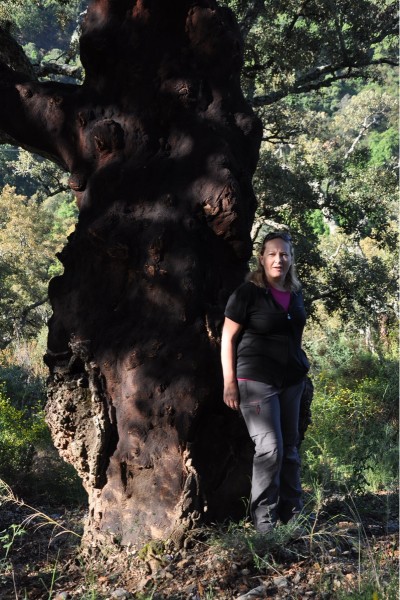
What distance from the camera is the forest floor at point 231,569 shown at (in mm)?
3391

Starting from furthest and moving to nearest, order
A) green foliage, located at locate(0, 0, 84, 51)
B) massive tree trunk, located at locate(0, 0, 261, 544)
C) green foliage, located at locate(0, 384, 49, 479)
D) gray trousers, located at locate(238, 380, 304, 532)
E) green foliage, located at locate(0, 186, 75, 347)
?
green foliage, located at locate(0, 186, 75, 347) < green foliage, located at locate(0, 0, 84, 51) < green foliage, located at locate(0, 384, 49, 479) < massive tree trunk, located at locate(0, 0, 261, 544) < gray trousers, located at locate(238, 380, 304, 532)

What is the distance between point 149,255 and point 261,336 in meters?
0.80

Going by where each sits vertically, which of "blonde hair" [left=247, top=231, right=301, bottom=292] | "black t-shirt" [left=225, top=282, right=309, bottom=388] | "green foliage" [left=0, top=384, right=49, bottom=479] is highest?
"blonde hair" [left=247, top=231, right=301, bottom=292]

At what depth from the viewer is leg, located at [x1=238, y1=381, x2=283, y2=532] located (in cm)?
396

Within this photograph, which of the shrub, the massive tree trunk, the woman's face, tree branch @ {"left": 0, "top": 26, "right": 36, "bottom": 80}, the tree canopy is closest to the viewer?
the woman's face

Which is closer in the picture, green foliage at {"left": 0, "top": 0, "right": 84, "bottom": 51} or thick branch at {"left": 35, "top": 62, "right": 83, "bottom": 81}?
thick branch at {"left": 35, "top": 62, "right": 83, "bottom": 81}

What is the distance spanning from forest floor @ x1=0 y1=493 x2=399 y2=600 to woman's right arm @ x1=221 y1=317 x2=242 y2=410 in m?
0.69

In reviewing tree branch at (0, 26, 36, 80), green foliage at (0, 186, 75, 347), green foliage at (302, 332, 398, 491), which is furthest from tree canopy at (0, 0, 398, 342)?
green foliage at (0, 186, 75, 347)

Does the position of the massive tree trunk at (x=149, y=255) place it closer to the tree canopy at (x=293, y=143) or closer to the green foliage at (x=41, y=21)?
the green foliage at (x=41, y=21)

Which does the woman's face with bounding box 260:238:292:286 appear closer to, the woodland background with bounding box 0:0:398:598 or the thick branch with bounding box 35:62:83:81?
the woodland background with bounding box 0:0:398:598

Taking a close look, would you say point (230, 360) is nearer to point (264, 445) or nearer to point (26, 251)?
point (264, 445)

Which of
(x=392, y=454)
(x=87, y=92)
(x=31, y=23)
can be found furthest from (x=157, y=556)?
(x=31, y=23)

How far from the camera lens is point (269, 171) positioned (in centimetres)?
1230

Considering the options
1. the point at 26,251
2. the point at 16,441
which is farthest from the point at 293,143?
the point at 26,251
